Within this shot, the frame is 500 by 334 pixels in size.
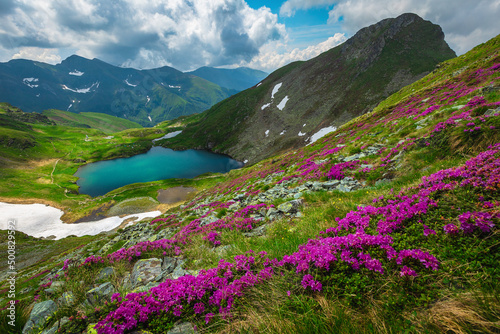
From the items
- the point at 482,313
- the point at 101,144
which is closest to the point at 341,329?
the point at 482,313

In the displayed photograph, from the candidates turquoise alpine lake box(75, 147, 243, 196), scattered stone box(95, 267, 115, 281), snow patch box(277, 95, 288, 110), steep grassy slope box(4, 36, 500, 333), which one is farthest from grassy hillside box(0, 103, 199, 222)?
snow patch box(277, 95, 288, 110)

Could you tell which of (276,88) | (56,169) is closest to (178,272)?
(276,88)

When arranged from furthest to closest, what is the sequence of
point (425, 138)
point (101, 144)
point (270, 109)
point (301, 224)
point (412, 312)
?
point (101, 144), point (270, 109), point (425, 138), point (301, 224), point (412, 312)

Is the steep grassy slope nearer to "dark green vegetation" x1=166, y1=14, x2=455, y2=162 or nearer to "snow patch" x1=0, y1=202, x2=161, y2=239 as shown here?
"snow patch" x1=0, y1=202, x2=161, y2=239

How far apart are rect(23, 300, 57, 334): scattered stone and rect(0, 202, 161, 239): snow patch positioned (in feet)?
189

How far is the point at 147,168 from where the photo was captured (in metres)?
127

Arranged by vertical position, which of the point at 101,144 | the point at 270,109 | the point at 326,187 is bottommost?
the point at 326,187

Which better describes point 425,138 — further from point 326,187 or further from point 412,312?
point 412,312

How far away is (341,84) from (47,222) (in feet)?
Answer: 483

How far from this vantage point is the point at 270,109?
13738 centimetres

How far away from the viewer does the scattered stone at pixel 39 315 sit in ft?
15.0

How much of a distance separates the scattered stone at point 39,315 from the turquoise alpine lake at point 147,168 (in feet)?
352

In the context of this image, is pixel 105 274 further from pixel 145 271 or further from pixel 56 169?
pixel 56 169

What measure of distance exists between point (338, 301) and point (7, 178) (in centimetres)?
16042
